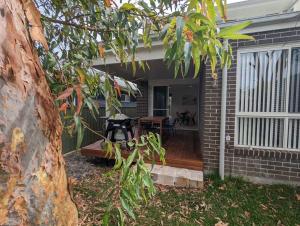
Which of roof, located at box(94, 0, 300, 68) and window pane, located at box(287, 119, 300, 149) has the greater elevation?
roof, located at box(94, 0, 300, 68)

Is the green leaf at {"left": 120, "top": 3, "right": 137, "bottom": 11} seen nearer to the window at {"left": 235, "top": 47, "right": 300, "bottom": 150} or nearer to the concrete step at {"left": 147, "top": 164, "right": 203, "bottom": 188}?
the concrete step at {"left": 147, "top": 164, "right": 203, "bottom": 188}

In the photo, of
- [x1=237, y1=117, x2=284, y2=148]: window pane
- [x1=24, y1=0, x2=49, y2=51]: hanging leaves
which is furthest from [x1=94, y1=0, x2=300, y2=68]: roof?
[x1=237, y1=117, x2=284, y2=148]: window pane

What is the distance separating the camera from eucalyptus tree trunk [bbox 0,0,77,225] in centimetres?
56

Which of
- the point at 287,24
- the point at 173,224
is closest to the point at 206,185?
the point at 173,224

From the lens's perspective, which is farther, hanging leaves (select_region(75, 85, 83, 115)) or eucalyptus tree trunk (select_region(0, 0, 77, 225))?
hanging leaves (select_region(75, 85, 83, 115))

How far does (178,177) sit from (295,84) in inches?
118

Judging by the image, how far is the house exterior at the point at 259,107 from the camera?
373cm

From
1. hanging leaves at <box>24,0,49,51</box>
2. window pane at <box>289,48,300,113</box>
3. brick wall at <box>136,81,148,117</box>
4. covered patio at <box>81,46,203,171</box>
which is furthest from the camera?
brick wall at <box>136,81,148,117</box>

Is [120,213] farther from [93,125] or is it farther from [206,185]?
[93,125]

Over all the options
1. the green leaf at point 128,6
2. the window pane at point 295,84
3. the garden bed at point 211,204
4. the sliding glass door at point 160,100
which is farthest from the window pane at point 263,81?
the sliding glass door at point 160,100

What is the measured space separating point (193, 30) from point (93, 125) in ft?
24.5

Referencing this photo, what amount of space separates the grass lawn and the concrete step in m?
0.16

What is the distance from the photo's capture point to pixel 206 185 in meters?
3.85

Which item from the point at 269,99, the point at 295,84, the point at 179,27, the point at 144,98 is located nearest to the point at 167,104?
the point at 144,98
